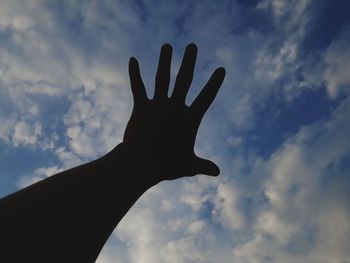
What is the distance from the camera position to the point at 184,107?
134 inches

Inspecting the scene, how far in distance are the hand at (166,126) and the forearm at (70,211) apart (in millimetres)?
297

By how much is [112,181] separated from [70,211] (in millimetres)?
473

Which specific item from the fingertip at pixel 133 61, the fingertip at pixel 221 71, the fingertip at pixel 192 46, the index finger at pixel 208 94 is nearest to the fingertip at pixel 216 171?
the index finger at pixel 208 94

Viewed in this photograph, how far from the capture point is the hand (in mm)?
3320

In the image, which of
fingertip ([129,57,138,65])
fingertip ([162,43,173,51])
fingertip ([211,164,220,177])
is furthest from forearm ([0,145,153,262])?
fingertip ([162,43,173,51])

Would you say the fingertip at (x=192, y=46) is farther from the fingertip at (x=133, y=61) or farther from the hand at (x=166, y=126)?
the fingertip at (x=133, y=61)

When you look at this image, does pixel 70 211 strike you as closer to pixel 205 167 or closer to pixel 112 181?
pixel 112 181

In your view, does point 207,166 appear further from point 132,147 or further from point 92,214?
point 92,214

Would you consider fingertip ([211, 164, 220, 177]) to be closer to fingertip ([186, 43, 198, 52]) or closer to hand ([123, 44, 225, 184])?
hand ([123, 44, 225, 184])

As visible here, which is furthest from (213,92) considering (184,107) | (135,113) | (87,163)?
(87,163)

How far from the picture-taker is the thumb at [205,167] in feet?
11.7

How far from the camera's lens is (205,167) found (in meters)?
3.59

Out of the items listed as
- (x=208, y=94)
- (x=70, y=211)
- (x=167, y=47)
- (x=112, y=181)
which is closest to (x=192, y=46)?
(x=167, y=47)

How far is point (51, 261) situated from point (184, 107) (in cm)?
185
